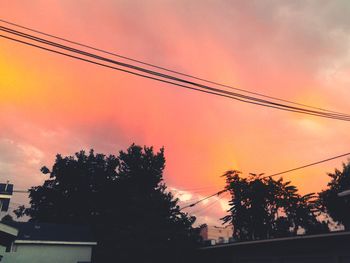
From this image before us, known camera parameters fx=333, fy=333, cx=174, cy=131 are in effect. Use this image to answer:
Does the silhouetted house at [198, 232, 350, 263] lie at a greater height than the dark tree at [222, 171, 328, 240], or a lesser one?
lesser

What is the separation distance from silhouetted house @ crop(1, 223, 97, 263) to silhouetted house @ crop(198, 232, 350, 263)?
9.65 meters

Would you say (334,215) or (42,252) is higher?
(334,215)

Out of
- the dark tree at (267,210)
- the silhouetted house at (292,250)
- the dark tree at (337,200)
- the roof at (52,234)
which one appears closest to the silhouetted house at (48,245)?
the roof at (52,234)

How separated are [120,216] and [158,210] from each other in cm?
416

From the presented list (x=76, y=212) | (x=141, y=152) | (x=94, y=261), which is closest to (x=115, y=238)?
(x=94, y=261)

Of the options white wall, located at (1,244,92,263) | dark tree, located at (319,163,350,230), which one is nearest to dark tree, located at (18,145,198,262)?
white wall, located at (1,244,92,263)

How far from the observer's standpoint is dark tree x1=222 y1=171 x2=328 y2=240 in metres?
43.3

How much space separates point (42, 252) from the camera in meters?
22.5

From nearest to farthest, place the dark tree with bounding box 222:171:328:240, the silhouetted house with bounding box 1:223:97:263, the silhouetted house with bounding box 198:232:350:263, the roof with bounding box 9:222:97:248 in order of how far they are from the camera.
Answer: the silhouetted house with bounding box 198:232:350:263
the silhouetted house with bounding box 1:223:97:263
the roof with bounding box 9:222:97:248
the dark tree with bounding box 222:171:328:240

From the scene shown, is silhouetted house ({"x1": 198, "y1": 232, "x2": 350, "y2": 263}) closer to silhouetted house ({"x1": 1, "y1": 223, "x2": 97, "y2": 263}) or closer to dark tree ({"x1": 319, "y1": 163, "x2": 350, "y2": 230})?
silhouetted house ({"x1": 1, "y1": 223, "x2": 97, "y2": 263})

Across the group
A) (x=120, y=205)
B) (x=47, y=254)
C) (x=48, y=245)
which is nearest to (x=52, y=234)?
(x=48, y=245)

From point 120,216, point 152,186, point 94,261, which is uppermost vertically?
point 152,186

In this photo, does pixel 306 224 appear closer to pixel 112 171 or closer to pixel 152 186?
pixel 152 186

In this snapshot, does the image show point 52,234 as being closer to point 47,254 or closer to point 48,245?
point 48,245
